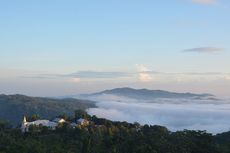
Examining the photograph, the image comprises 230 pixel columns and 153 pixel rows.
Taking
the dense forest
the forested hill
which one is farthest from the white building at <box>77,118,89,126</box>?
the forested hill

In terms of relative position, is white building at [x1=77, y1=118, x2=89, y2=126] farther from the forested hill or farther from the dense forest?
the forested hill

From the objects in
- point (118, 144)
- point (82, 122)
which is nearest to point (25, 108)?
point (82, 122)

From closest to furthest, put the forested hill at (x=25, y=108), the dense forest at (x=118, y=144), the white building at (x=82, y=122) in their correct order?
the dense forest at (x=118, y=144) → the white building at (x=82, y=122) → the forested hill at (x=25, y=108)

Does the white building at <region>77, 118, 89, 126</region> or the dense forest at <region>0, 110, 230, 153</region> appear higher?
the white building at <region>77, 118, 89, 126</region>

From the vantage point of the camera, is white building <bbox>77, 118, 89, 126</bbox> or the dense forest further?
white building <bbox>77, 118, 89, 126</bbox>

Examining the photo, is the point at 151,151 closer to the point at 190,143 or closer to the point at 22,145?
the point at 190,143

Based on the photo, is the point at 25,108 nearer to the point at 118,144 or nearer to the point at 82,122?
the point at 82,122

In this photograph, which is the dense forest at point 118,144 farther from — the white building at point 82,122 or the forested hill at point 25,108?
the forested hill at point 25,108

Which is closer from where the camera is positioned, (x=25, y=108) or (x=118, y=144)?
(x=118, y=144)

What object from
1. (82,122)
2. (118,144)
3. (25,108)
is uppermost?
(25,108)

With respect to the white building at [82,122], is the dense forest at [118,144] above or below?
below

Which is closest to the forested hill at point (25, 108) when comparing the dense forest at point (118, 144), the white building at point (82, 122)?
the white building at point (82, 122)
